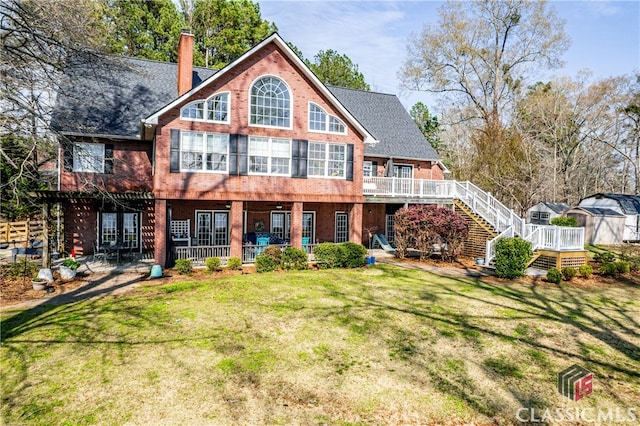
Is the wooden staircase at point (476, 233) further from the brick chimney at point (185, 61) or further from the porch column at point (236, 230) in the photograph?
the brick chimney at point (185, 61)

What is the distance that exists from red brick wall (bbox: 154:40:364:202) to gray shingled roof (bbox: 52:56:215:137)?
379 cm

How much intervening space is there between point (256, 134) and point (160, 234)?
19.3ft

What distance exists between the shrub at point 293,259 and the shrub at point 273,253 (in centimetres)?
18

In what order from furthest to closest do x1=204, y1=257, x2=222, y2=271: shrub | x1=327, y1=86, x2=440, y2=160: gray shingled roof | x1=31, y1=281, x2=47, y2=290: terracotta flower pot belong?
x1=327, y1=86, x2=440, y2=160: gray shingled roof
x1=204, y1=257, x2=222, y2=271: shrub
x1=31, y1=281, x2=47, y2=290: terracotta flower pot

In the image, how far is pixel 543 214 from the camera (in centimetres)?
3153

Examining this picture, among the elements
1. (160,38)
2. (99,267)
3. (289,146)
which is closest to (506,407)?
(289,146)

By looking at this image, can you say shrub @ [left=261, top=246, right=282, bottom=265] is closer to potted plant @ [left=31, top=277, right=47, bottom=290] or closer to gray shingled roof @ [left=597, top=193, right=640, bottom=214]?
potted plant @ [left=31, top=277, right=47, bottom=290]

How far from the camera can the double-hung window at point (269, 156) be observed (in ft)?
57.1

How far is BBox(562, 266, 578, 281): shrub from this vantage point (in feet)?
51.2

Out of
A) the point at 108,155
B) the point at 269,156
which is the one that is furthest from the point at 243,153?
the point at 108,155

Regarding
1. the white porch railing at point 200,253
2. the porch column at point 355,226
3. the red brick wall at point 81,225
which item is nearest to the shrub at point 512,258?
the porch column at point 355,226

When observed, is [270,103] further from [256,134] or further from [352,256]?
[352,256]

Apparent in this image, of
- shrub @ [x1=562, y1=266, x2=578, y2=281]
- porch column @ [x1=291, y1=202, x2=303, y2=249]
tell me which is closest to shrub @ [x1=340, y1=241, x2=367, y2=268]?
porch column @ [x1=291, y1=202, x2=303, y2=249]

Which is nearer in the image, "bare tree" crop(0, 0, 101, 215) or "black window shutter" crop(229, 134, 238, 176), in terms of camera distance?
"bare tree" crop(0, 0, 101, 215)
